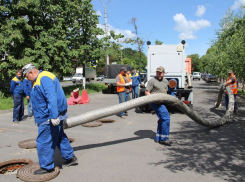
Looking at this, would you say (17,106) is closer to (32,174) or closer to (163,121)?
(32,174)

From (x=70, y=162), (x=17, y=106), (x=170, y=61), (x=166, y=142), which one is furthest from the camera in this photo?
(x=170, y=61)

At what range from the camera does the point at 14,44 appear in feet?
44.4

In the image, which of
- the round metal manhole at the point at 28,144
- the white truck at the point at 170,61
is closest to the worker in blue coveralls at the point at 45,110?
the round metal manhole at the point at 28,144

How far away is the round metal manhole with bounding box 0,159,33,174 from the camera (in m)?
3.88

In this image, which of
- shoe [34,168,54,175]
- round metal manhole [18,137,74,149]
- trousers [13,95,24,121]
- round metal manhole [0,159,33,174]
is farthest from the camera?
trousers [13,95,24,121]

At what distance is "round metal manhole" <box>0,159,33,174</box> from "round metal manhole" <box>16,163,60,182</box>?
20 centimetres

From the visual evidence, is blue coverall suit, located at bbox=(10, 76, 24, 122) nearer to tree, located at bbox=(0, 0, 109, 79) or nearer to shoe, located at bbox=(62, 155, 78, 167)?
shoe, located at bbox=(62, 155, 78, 167)

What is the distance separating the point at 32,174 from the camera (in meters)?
3.60

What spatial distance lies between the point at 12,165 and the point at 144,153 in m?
2.50

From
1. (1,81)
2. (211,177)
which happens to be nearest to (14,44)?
(1,81)

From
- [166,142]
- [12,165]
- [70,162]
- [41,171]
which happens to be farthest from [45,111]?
[166,142]

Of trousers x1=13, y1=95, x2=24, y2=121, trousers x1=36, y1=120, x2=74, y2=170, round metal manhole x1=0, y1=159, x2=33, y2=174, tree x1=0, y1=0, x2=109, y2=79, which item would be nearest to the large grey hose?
trousers x1=36, y1=120, x2=74, y2=170

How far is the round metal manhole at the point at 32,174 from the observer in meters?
3.48

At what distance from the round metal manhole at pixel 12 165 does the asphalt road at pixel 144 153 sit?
6.5 inches
